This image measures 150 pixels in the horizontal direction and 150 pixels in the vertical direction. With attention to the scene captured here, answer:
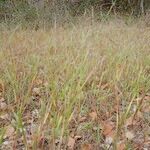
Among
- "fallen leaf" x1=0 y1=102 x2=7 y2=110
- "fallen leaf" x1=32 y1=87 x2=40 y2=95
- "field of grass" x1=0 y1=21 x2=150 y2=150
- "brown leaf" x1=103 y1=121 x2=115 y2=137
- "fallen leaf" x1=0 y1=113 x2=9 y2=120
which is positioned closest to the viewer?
"field of grass" x1=0 y1=21 x2=150 y2=150

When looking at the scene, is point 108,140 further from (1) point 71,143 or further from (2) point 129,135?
(1) point 71,143

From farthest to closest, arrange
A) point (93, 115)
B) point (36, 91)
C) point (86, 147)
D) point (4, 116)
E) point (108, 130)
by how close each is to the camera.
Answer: point (36, 91)
point (93, 115)
point (4, 116)
point (108, 130)
point (86, 147)

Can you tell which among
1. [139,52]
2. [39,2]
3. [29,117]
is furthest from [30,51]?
[39,2]

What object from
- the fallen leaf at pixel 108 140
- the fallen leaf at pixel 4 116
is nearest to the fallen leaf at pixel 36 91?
the fallen leaf at pixel 4 116

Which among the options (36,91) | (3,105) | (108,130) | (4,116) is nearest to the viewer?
(108,130)

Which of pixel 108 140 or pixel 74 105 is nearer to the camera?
pixel 108 140

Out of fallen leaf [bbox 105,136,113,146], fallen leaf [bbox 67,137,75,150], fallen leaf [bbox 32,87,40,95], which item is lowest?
fallen leaf [bbox 32,87,40,95]

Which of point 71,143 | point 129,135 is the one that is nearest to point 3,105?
point 71,143

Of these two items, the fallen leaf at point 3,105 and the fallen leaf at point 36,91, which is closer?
the fallen leaf at point 3,105

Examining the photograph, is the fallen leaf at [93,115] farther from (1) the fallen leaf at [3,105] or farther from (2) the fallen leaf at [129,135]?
(1) the fallen leaf at [3,105]

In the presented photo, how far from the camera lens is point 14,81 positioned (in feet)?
12.6

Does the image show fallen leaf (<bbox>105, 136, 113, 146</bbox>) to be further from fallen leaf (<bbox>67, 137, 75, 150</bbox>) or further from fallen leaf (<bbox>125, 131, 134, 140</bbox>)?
fallen leaf (<bbox>67, 137, 75, 150</bbox>)

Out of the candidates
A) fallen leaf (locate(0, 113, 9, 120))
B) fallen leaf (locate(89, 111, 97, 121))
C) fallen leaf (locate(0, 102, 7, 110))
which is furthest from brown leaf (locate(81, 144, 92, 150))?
fallen leaf (locate(0, 102, 7, 110))

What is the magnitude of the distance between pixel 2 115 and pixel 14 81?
1.50ft
